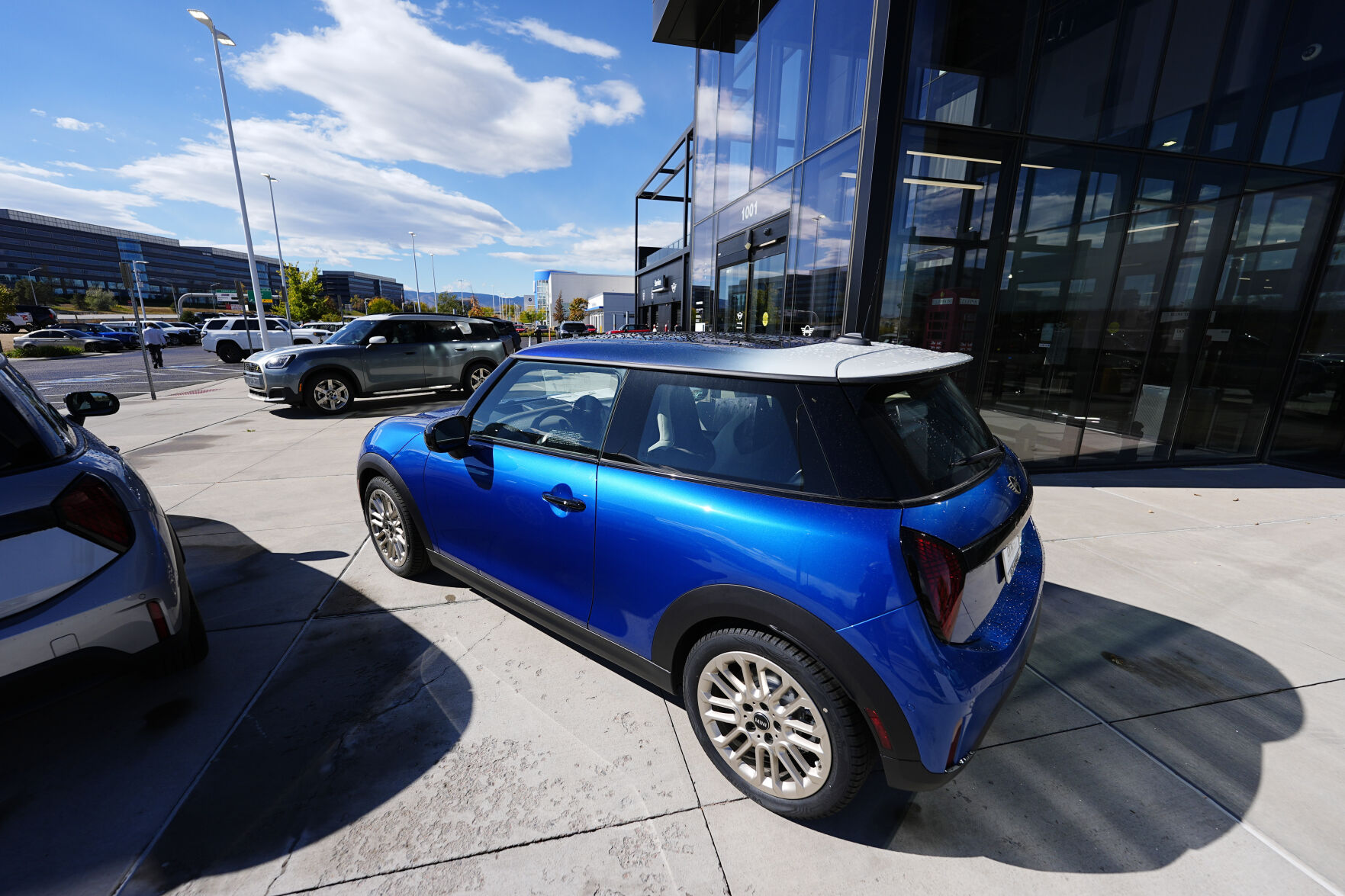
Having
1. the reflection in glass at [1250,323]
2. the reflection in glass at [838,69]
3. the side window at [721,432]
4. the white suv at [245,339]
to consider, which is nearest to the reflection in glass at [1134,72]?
the reflection in glass at [1250,323]

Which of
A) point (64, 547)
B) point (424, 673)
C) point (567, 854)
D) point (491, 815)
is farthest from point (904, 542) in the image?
point (64, 547)

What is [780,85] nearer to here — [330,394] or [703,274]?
[703,274]

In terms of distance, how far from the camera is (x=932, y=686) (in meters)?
1.57

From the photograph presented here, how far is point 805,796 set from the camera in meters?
1.85

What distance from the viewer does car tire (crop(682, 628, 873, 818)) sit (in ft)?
5.67

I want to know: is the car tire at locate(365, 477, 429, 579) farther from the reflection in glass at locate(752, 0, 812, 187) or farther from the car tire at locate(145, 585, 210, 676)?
the reflection in glass at locate(752, 0, 812, 187)

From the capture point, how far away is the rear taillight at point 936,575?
1576 mm

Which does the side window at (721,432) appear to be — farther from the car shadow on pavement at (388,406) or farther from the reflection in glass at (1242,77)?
the reflection in glass at (1242,77)

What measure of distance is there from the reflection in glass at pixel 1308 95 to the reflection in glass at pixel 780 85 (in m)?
5.54

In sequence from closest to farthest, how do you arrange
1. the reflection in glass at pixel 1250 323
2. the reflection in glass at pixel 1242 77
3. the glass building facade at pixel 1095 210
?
the glass building facade at pixel 1095 210, the reflection in glass at pixel 1242 77, the reflection in glass at pixel 1250 323

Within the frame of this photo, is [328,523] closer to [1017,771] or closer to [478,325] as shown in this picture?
[1017,771]

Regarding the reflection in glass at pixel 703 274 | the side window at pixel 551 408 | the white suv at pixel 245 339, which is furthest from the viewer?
the white suv at pixel 245 339

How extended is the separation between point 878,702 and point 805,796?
51cm

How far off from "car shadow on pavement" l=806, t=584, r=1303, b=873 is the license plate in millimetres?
827
